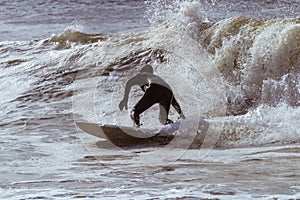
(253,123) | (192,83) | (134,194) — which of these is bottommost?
(134,194)

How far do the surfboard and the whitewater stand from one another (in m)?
0.11

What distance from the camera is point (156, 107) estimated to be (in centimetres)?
927

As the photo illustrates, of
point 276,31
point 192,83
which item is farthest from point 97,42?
point 276,31

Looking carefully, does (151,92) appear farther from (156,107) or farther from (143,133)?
(156,107)

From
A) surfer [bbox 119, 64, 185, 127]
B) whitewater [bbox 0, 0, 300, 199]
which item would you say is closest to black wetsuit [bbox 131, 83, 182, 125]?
surfer [bbox 119, 64, 185, 127]

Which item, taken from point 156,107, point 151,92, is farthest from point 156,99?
point 156,107

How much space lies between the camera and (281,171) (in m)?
6.03

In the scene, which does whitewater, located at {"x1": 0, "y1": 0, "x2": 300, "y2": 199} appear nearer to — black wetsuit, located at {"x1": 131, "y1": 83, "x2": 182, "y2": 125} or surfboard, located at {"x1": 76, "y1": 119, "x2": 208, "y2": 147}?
surfboard, located at {"x1": 76, "y1": 119, "x2": 208, "y2": 147}

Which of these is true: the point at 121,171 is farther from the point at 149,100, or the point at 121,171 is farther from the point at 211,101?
the point at 211,101

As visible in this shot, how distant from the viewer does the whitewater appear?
579cm

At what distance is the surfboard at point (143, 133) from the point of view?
25.7ft

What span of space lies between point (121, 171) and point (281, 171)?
147 centimetres

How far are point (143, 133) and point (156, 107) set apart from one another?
4.54 ft

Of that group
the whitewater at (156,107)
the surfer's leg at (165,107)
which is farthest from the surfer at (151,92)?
the whitewater at (156,107)
